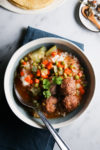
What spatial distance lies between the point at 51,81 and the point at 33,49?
367 millimetres

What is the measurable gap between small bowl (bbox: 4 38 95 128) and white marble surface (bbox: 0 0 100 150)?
305mm

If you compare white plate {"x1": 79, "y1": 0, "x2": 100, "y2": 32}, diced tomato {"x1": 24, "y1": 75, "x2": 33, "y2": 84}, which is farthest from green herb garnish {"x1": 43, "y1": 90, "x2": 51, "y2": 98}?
white plate {"x1": 79, "y1": 0, "x2": 100, "y2": 32}

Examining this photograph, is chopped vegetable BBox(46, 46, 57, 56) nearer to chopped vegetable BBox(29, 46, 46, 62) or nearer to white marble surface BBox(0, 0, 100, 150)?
chopped vegetable BBox(29, 46, 46, 62)

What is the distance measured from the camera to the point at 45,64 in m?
1.90

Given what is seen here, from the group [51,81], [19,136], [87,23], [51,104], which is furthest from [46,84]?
[87,23]

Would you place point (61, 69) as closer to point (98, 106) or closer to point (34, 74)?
point (34, 74)

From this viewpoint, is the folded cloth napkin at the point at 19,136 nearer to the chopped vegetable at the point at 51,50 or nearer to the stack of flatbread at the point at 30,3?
the chopped vegetable at the point at 51,50

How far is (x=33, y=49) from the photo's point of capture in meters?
1.94

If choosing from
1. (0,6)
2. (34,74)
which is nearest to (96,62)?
(34,74)

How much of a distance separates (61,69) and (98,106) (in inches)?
24.7

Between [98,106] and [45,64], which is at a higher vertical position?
[45,64]

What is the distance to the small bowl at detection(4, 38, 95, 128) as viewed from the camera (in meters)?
1.79

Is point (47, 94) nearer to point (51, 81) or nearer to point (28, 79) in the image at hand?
point (51, 81)

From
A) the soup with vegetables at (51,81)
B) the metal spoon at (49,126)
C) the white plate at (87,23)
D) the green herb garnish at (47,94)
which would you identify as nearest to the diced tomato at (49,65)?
the soup with vegetables at (51,81)
